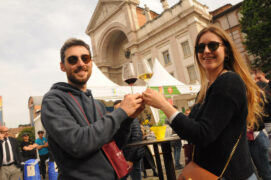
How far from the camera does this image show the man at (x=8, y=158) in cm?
562

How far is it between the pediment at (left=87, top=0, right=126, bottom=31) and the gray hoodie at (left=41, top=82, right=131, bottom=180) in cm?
2877

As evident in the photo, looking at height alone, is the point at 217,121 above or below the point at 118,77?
below

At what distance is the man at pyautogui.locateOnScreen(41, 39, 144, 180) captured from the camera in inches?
42.9

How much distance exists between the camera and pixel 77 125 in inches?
45.2

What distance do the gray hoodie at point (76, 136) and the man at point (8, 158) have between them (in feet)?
18.5

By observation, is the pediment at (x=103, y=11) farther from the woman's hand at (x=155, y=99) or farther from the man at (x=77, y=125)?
the woman's hand at (x=155, y=99)

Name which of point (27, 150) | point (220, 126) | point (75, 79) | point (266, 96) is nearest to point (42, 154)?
point (27, 150)

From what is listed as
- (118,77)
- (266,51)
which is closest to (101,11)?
(118,77)

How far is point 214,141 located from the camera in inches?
48.5

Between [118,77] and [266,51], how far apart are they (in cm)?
2165

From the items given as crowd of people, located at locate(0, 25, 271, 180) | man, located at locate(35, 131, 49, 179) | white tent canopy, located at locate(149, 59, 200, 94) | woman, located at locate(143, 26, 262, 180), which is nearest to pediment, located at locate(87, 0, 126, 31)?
white tent canopy, located at locate(149, 59, 200, 94)

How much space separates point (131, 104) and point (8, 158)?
6.20 metres

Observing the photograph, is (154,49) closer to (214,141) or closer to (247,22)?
(247,22)

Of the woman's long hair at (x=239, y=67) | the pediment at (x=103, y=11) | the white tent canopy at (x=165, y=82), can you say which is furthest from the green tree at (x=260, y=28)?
the woman's long hair at (x=239, y=67)
